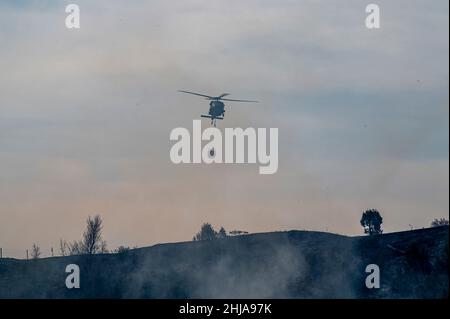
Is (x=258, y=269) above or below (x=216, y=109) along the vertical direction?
below

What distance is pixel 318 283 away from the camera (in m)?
136

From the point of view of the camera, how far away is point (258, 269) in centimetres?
14288

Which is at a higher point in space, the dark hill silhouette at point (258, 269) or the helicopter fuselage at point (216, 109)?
the helicopter fuselage at point (216, 109)

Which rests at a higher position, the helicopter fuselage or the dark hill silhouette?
the helicopter fuselage

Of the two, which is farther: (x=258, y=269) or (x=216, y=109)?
(x=216, y=109)

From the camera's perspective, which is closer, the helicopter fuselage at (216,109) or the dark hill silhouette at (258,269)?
the dark hill silhouette at (258,269)

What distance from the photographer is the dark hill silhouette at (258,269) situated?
132625 mm

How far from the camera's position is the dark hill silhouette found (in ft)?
435

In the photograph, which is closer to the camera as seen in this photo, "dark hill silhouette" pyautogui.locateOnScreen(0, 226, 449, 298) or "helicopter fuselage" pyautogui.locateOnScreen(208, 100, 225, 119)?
"dark hill silhouette" pyautogui.locateOnScreen(0, 226, 449, 298)
